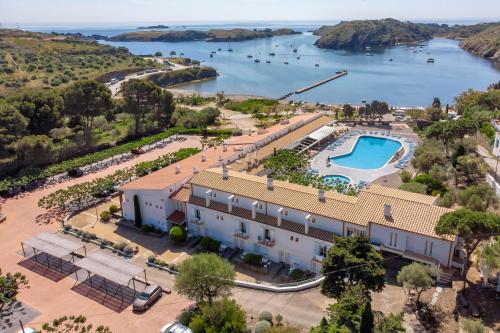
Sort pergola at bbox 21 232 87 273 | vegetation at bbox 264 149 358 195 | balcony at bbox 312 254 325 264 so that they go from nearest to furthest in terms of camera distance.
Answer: balcony at bbox 312 254 325 264
pergola at bbox 21 232 87 273
vegetation at bbox 264 149 358 195

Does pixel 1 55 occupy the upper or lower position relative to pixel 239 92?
upper

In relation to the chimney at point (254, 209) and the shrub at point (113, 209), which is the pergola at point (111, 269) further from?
the shrub at point (113, 209)

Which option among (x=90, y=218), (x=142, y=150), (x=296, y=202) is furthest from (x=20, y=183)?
(x=296, y=202)

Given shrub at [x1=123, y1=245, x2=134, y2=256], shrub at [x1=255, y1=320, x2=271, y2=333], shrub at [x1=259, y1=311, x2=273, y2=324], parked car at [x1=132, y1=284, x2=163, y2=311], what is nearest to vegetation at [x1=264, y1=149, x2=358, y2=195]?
shrub at [x1=123, y1=245, x2=134, y2=256]

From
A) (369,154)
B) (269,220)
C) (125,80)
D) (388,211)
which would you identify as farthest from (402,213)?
(125,80)

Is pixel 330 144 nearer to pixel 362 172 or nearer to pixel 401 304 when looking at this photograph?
pixel 362 172

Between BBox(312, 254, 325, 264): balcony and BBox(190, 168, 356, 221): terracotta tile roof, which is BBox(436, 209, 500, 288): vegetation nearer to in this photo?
BBox(190, 168, 356, 221): terracotta tile roof
